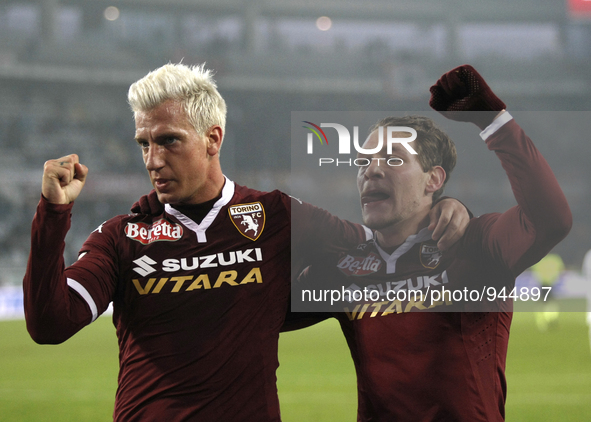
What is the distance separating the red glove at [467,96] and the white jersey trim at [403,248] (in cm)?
46

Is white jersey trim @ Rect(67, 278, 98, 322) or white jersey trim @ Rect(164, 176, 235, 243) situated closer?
white jersey trim @ Rect(67, 278, 98, 322)

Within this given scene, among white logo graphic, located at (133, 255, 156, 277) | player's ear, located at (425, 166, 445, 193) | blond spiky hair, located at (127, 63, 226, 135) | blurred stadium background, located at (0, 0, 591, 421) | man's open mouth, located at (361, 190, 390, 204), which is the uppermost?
blurred stadium background, located at (0, 0, 591, 421)

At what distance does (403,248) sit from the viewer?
231 cm

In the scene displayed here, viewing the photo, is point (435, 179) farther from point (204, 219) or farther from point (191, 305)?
point (191, 305)

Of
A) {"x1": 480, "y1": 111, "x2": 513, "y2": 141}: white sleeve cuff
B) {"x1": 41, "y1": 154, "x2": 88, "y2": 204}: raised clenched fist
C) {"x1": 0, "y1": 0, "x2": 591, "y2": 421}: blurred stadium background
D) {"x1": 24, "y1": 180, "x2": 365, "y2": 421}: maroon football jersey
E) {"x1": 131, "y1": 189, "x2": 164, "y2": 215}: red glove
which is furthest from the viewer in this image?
{"x1": 0, "y1": 0, "x2": 591, "y2": 421}: blurred stadium background

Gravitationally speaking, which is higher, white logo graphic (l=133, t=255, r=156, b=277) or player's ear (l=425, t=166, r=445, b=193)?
player's ear (l=425, t=166, r=445, b=193)

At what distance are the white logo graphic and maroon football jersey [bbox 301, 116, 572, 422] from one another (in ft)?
2.48

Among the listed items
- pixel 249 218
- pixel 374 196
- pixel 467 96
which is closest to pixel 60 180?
pixel 249 218

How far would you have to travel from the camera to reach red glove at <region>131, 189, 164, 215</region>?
2447mm

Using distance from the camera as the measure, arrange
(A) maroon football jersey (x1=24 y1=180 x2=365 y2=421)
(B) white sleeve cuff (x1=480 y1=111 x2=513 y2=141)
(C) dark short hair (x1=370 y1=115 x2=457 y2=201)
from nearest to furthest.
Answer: (B) white sleeve cuff (x1=480 y1=111 x2=513 y2=141), (A) maroon football jersey (x1=24 y1=180 x2=365 y2=421), (C) dark short hair (x1=370 y1=115 x2=457 y2=201)

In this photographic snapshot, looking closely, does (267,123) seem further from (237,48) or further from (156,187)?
(156,187)

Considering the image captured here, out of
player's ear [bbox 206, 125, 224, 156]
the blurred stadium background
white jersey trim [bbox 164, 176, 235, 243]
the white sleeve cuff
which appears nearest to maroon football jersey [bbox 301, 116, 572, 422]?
the white sleeve cuff

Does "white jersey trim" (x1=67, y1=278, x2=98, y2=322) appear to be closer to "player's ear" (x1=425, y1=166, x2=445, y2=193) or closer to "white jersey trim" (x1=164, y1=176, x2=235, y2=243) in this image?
"white jersey trim" (x1=164, y1=176, x2=235, y2=243)

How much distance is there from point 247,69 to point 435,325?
24.3 metres
